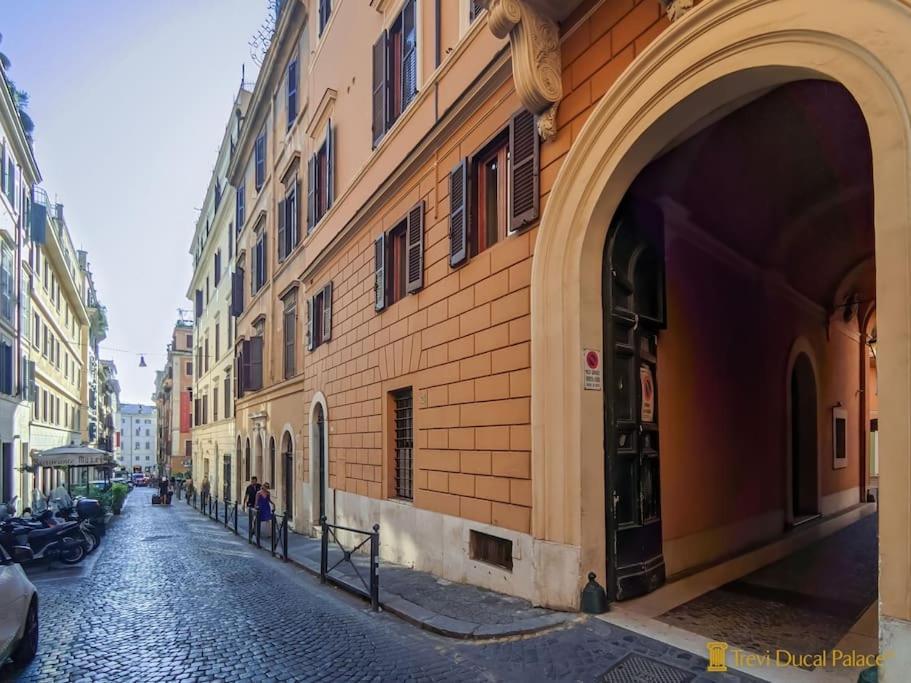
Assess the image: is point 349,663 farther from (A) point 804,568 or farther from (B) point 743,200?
(B) point 743,200

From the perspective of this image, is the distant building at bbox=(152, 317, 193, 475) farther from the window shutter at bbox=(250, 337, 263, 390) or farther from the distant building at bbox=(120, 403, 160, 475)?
the distant building at bbox=(120, 403, 160, 475)

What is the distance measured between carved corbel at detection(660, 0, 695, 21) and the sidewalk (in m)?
5.18

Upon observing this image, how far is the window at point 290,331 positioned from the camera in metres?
19.6

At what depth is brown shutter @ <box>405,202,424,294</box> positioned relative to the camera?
9984mm

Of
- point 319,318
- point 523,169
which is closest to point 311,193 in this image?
point 319,318

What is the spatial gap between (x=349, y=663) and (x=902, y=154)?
543 cm

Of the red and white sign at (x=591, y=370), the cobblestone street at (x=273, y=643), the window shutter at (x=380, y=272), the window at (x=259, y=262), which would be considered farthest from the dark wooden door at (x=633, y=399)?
the window at (x=259, y=262)

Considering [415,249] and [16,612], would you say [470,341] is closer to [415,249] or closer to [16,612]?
[415,249]

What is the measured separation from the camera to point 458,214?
8.74 metres

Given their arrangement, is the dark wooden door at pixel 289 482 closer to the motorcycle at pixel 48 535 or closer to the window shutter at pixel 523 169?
the motorcycle at pixel 48 535

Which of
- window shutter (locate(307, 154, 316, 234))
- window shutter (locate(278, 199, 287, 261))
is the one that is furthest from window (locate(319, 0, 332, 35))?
window shutter (locate(278, 199, 287, 261))

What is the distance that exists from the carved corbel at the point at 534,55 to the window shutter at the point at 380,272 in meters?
5.20

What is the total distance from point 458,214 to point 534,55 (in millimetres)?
2521

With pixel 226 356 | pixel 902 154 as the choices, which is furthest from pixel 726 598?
pixel 226 356
